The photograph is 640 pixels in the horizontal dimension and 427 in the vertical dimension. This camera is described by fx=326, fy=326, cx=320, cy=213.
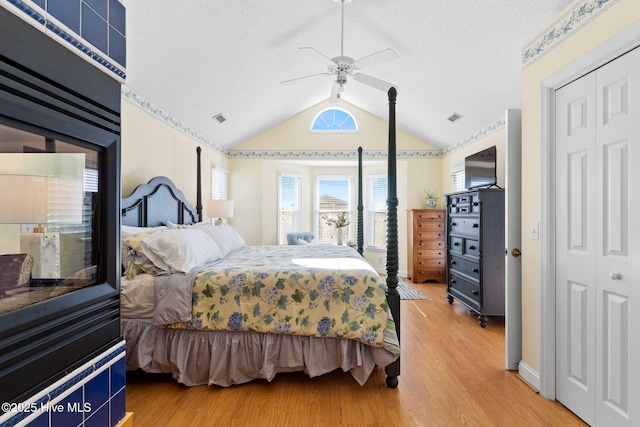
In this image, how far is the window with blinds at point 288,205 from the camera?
6.18 m

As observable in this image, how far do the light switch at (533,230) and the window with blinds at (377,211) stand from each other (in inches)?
161

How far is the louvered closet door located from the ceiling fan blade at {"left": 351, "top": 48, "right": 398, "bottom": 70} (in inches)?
47.2

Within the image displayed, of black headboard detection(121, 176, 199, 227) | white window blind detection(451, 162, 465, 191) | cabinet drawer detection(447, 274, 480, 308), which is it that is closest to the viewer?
black headboard detection(121, 176, 199, 227)

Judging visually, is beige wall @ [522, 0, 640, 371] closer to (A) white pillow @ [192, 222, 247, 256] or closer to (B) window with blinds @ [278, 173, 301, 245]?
(A) white pillow @ [192, 222, 247, 256]

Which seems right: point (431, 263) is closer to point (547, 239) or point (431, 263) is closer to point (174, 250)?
point (547, 239)

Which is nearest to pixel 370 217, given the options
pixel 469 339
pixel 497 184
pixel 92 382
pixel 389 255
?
pixel 497 184

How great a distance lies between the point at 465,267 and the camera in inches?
149

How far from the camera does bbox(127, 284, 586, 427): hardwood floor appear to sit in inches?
72.2

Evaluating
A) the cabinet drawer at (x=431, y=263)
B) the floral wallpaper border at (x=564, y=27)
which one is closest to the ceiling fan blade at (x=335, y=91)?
the floral wallpaper border at (x=564, y=27)

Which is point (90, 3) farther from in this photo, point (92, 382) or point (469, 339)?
point (469, 339)

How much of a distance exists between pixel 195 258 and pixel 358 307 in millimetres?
1204

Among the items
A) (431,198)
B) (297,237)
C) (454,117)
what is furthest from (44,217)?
(431,198)

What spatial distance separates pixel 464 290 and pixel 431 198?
2253mm

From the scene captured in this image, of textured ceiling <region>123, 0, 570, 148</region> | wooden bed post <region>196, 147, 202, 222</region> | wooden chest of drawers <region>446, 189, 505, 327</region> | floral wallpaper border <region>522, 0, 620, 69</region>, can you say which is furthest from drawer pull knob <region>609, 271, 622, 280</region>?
wooden bed post <region>196, 147, 202, 222</region>
